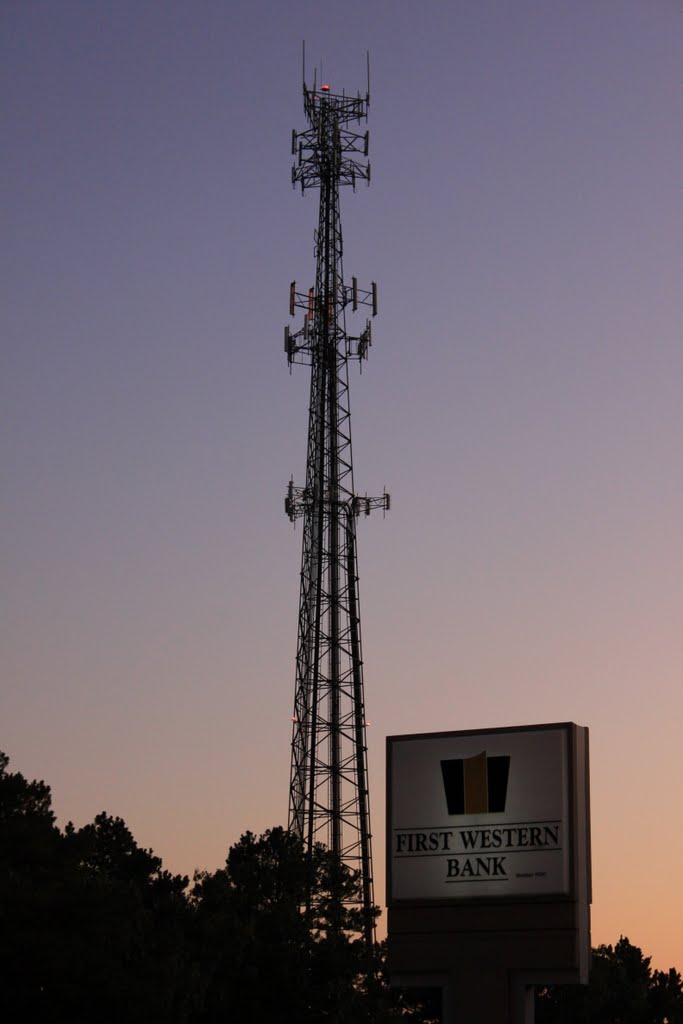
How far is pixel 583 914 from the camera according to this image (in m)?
42.1

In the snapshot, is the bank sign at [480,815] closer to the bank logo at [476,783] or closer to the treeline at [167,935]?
the bank logo at [476,783]

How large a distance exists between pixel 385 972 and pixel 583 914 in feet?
120

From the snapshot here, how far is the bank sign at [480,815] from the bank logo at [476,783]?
2cm

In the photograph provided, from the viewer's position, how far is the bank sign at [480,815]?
42250 millimetres

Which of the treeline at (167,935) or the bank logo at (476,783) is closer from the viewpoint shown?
the bank logo at (476,783)

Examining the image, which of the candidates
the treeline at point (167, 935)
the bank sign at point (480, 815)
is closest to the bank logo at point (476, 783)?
the bank sign at point (480, 815)

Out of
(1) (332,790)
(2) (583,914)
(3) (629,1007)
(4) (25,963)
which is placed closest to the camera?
(2) (583,914)

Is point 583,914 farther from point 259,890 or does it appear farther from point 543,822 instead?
point 259,890

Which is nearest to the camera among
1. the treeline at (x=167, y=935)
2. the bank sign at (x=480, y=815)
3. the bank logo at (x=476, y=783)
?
the bank sign at (x=480, y=815)

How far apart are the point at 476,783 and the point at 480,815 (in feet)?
2.44

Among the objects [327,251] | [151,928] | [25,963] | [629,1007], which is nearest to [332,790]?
[151,928]

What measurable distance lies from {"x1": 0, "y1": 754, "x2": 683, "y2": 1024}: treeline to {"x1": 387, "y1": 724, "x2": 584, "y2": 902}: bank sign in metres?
18.5

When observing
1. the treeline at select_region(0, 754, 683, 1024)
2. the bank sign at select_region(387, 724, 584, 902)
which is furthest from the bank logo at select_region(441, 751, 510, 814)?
the treeline at select_region(0, 754, 683, 1024)

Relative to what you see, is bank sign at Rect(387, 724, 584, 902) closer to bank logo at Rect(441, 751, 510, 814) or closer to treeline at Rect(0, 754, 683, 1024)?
bank logo at Rect(441, 751, 510, 814)
